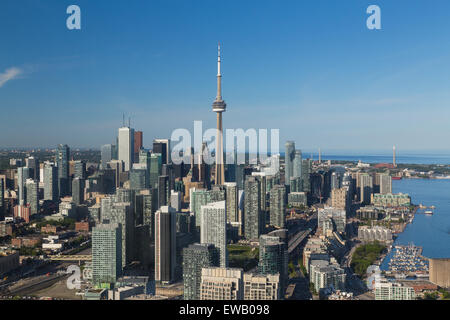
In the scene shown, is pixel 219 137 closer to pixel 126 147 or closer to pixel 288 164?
pixel 126 147

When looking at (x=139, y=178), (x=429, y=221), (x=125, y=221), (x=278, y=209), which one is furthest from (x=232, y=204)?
(x=429, y=221)

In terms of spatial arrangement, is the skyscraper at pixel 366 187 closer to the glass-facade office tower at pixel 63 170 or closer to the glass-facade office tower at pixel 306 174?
the glass-facade office tower at pixel 306 174

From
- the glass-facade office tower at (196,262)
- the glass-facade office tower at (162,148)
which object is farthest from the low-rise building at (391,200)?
A: the glass-facade office tower at (196,262)

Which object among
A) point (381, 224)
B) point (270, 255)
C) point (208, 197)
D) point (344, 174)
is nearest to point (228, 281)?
point (270, 255)

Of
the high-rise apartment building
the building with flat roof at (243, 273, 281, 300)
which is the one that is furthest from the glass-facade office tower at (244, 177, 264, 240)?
the building with flat roof at (243, 273, 281, 300)

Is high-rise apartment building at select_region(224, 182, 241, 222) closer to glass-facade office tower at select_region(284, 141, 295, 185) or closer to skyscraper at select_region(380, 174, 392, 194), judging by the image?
glass-facade office tower at select_region(284, 141, 295, 185)
